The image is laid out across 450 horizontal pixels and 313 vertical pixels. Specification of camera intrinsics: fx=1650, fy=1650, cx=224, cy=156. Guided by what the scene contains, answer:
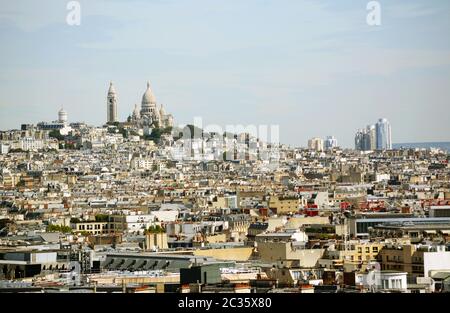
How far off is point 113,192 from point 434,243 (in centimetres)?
2037

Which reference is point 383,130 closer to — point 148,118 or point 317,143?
point 317,143

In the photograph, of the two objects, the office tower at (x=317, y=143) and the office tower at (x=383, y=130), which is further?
the office tower at (x=317, y=143)

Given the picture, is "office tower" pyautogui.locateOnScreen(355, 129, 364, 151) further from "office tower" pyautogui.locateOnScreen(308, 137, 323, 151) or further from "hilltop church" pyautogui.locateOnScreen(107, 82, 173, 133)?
"hilltop church" pyautogui.locateOnScreen(107, 82, 173, 133)

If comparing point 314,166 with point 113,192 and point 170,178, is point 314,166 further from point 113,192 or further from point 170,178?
point 113,192

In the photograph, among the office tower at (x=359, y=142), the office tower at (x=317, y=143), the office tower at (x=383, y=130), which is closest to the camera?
the office tower at (x=383, y=130)

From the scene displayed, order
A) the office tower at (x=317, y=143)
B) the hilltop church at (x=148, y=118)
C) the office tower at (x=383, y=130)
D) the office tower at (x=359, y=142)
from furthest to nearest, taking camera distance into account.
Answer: the hilltop church at (x=148, y=118)
the office tower at (x=359, y=142)
the office tower at (x=317, y=143)
the office tower at (x=383, y=130)

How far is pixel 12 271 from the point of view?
1434 centimetres

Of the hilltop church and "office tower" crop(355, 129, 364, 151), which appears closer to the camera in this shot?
"office tower" crop(355, 129, 364, 151)

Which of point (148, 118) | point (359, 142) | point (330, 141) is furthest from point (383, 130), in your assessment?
point (148, 118)

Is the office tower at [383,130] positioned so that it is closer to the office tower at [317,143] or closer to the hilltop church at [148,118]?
the office tower at [317,143]

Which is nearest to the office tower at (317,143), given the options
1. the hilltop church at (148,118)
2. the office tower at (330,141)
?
the office tower at (330,141)

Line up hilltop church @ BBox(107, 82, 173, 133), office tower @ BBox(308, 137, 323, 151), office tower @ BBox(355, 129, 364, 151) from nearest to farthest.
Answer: office tower @ BBox(308, 137, 323, 151) < office tower @ BBox(355, 129, 364, 151) < hilltop church @ BBox(107, 82, 173, 133)

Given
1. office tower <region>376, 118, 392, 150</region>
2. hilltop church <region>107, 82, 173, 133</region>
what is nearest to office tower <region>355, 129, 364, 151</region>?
office tower <region>376, 118, 392, 150</region>
